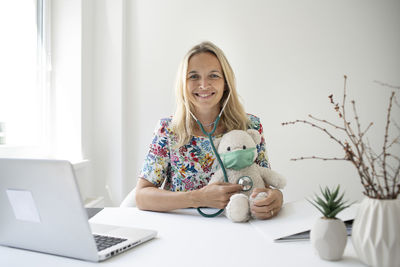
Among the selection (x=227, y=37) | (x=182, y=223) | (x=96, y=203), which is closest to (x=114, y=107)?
(x=96, y=203)

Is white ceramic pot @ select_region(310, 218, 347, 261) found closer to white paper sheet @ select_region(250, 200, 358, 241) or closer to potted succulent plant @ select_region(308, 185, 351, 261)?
potted succulent plant @ select_region(308, 185, 351, 261)

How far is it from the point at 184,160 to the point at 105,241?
67 centimetres

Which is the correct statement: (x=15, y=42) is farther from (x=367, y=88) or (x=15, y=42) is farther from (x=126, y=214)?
(x=367, y=88)

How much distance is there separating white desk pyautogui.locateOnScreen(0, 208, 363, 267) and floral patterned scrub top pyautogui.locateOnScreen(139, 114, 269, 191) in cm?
44

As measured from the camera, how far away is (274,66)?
2.39 meters

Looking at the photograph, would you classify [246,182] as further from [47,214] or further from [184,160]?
[47,214]

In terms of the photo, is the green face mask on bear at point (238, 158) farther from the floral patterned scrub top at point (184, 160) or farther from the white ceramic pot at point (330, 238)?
the white ceramic pot at point (330, 238)

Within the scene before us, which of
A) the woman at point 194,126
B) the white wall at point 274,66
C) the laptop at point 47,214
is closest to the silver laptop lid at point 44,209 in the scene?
the laptop at point 47,214

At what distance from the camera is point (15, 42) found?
188 centimetres

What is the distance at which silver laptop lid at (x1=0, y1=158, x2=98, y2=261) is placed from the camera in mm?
647

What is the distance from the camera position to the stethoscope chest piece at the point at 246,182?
43.3 inches

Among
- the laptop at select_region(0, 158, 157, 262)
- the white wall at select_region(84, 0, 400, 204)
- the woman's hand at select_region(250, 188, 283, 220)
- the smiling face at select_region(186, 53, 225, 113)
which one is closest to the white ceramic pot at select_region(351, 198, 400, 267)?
the woman's hand at select_region(250, 188, 283, 220)

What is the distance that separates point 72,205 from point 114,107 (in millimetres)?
1718

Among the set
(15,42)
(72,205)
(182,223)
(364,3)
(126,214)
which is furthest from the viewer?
(364,3)
